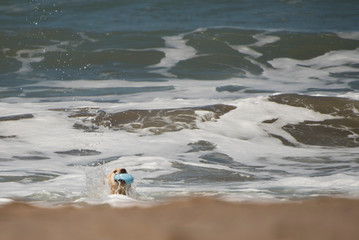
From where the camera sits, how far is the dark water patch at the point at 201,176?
5648mm

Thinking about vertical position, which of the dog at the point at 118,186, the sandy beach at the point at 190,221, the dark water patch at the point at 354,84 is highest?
the sandy beach at the point at 190,221

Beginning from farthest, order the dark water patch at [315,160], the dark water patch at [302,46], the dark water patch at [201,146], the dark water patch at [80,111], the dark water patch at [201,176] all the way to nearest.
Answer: the dark water patch at [302,46] → the dark water patch at [80,111] → the dark water patch at [201,146] → the dark water patch at [315,160] → the dark water patch at [201,176]

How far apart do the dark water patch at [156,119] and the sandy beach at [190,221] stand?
744cm

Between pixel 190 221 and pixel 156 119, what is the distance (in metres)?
8.05

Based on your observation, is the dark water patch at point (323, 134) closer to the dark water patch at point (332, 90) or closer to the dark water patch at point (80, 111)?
the dark water patch at point (80, 111)

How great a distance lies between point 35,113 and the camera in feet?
30.4

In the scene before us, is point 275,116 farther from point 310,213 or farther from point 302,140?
point 310,213

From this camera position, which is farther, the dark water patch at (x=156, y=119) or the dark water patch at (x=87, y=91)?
the dark water patch at (x=87, y=91)

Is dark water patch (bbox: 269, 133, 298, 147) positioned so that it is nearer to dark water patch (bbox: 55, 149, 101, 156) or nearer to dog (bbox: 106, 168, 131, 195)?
dark water patch (bbox: 55, 149, 101, 156)

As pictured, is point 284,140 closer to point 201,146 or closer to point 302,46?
point 201,146

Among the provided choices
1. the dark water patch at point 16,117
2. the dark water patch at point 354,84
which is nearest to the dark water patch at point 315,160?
the dark water patch at point 16,117

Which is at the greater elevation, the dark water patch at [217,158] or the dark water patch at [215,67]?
the dark water patch at [217,158]

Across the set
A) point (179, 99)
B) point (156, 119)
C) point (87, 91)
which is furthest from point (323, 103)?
point (87, 91)

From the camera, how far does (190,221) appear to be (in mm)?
631
